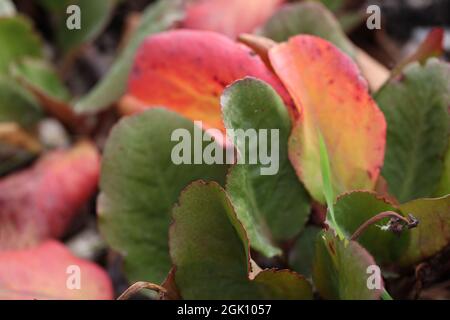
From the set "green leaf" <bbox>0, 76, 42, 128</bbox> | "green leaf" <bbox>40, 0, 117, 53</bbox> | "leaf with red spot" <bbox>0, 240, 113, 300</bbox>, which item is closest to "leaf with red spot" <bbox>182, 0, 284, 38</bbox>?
"green leaf" <bbox>40, 0, 117, 53</bbox>

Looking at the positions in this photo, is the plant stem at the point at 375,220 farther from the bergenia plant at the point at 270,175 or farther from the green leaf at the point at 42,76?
the green leaf at the point at 42,76

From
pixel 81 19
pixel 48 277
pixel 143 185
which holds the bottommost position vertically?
pixel 48 277

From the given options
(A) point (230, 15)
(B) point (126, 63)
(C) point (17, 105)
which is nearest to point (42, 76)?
(C) point (17, 105)

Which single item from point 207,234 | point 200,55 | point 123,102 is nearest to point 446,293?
point 207,234

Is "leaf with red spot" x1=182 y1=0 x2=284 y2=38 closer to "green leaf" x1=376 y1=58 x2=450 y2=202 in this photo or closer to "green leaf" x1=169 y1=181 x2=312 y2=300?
"green leaf" x1=376 y1=58 x2=450 y2=202
